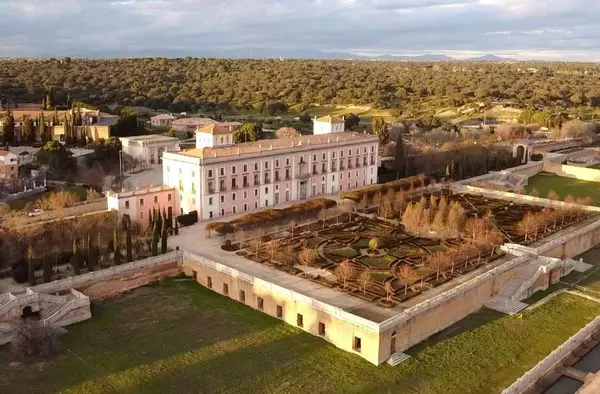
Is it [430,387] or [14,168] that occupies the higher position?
[14,168]

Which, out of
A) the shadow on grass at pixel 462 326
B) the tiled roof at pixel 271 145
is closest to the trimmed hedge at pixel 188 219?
the tiled roof at pixel 271 145

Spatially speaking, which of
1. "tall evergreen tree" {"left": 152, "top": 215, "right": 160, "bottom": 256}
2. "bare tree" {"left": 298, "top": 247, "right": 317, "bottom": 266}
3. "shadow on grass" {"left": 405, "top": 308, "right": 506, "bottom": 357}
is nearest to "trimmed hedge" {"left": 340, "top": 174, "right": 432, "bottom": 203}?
"bare tree" {"left": 298, "top": 247, "right": 317, "bottom": 266}

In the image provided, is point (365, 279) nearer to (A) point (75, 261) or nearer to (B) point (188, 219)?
(A) point (75, 261)

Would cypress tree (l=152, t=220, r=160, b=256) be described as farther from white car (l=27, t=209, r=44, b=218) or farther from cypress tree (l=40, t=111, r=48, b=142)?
cypress tree (l=40, t=111, r=48, b=142)

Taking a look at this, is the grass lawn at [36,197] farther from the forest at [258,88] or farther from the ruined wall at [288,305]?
the forest at [258,88]

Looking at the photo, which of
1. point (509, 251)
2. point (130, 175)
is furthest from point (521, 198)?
point (130, 175)

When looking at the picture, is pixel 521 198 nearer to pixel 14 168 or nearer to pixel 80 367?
pixel 80 367
